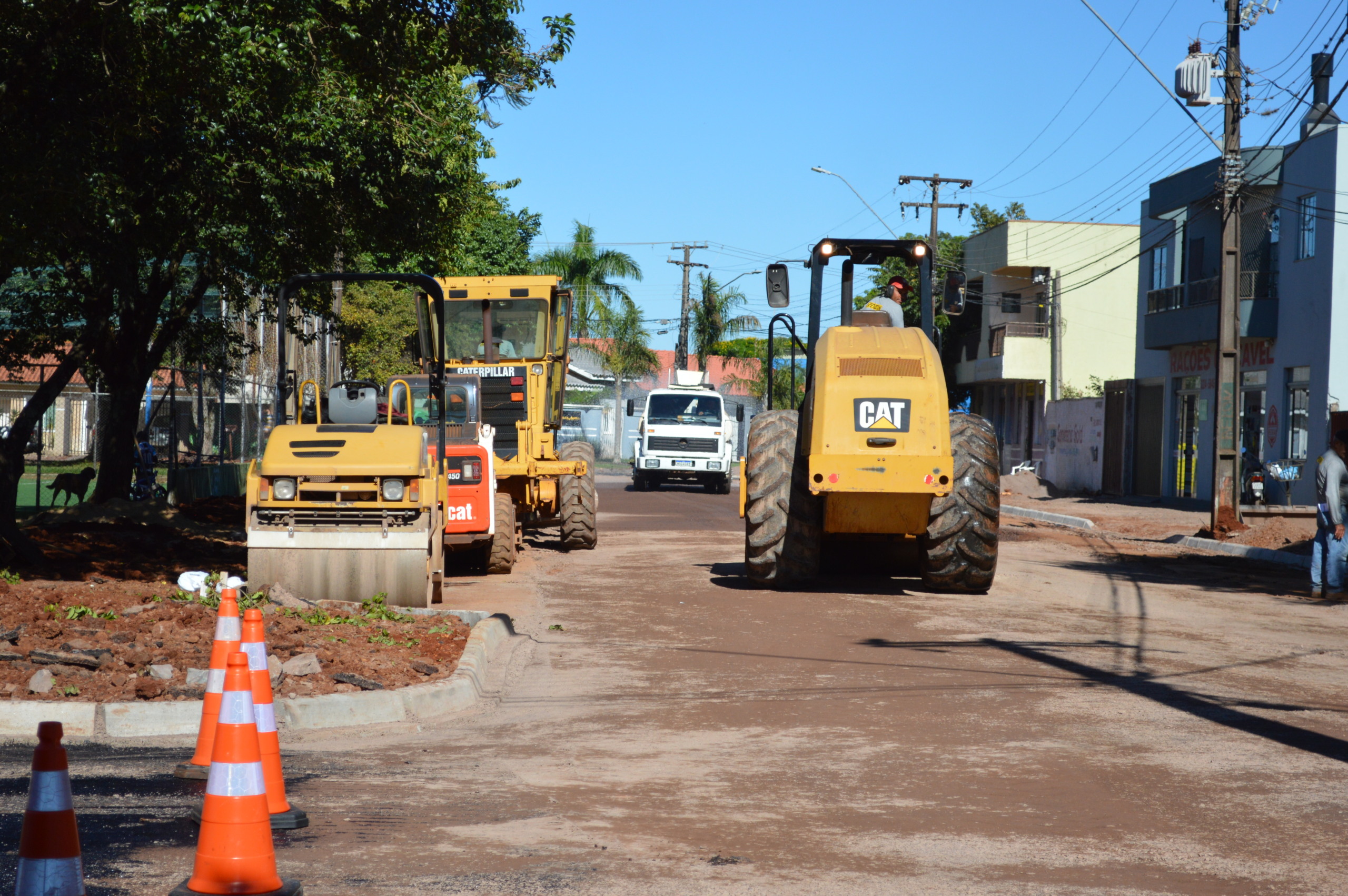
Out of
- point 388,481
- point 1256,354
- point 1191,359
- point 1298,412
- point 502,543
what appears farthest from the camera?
point 1191,359

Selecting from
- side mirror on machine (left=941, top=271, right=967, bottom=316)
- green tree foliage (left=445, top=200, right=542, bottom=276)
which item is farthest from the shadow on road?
green tree foliage (left=445, top=200, right=542, bottom=276)

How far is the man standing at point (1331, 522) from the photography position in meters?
13.4

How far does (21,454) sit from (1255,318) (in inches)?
930

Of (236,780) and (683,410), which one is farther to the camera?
(683,410)

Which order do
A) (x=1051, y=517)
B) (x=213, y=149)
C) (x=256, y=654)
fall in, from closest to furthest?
(x=256, y=654)
(x=213, y=149)
(x=1051, y=517)

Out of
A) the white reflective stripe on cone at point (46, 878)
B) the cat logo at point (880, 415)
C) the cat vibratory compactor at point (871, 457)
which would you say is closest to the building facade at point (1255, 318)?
the cat vibratory compactor at point (871, 457)

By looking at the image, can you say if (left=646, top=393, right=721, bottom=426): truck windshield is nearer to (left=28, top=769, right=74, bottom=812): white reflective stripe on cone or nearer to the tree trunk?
the tree trunk

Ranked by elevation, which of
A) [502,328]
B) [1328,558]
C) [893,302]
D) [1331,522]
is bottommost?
[1328,558]

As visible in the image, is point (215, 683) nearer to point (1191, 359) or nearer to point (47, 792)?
point (47, 792)

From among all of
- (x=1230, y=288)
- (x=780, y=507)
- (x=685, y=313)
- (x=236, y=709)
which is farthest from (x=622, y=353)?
(x=236, y=709)

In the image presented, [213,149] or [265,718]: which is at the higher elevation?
[213,149]

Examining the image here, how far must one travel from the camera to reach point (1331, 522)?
1355 centimetres

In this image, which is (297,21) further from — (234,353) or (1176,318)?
(1176,318)

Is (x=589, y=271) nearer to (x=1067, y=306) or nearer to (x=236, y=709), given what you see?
(x=1067, y=306)
